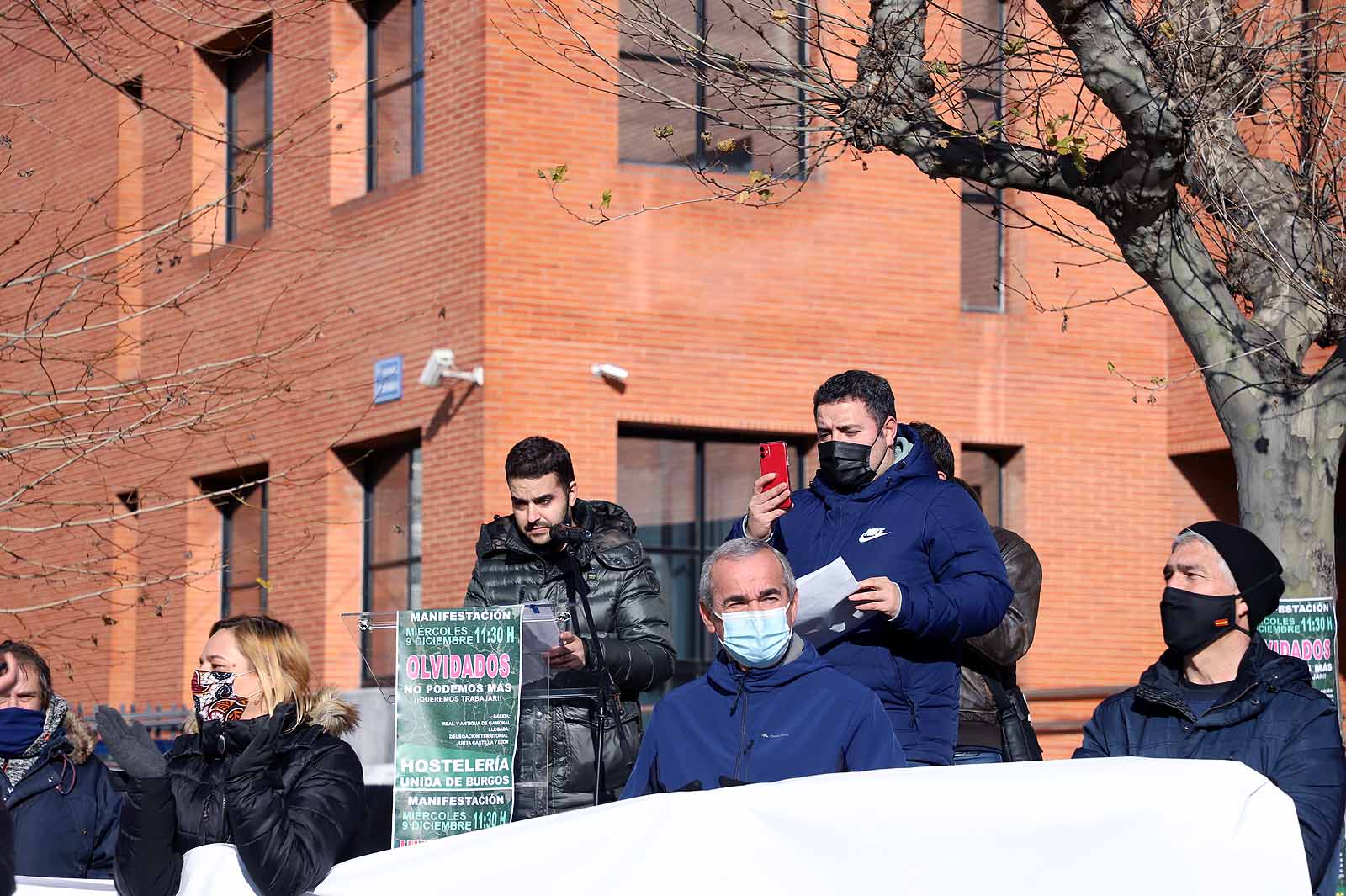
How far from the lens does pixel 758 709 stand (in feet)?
17.5

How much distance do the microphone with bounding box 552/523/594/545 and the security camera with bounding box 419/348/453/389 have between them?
11460mm

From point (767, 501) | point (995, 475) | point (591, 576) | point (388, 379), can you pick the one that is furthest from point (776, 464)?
point (995, 475)

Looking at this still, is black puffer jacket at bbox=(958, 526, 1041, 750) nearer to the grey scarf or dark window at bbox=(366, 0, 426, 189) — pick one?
the grey scarf

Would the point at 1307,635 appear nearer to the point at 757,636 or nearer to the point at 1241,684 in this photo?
the point at 1241,684

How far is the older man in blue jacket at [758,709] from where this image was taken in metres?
5.25

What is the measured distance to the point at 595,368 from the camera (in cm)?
Answer: 1809

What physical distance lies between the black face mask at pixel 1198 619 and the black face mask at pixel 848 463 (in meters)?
1.06

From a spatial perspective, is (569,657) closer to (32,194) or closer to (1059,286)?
(1059,286)

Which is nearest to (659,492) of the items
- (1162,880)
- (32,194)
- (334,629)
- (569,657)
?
(334,629)

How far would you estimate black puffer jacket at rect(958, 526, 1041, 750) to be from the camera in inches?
286

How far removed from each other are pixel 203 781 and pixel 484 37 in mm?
12961

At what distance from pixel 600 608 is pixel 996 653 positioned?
1.50 meters

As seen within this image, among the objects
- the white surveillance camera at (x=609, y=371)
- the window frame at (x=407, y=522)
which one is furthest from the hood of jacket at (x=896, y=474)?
the window frame at (x=407, y=522)

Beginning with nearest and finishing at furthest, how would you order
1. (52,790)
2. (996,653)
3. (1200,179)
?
(996,653) < (52,790) < (1200,179)
